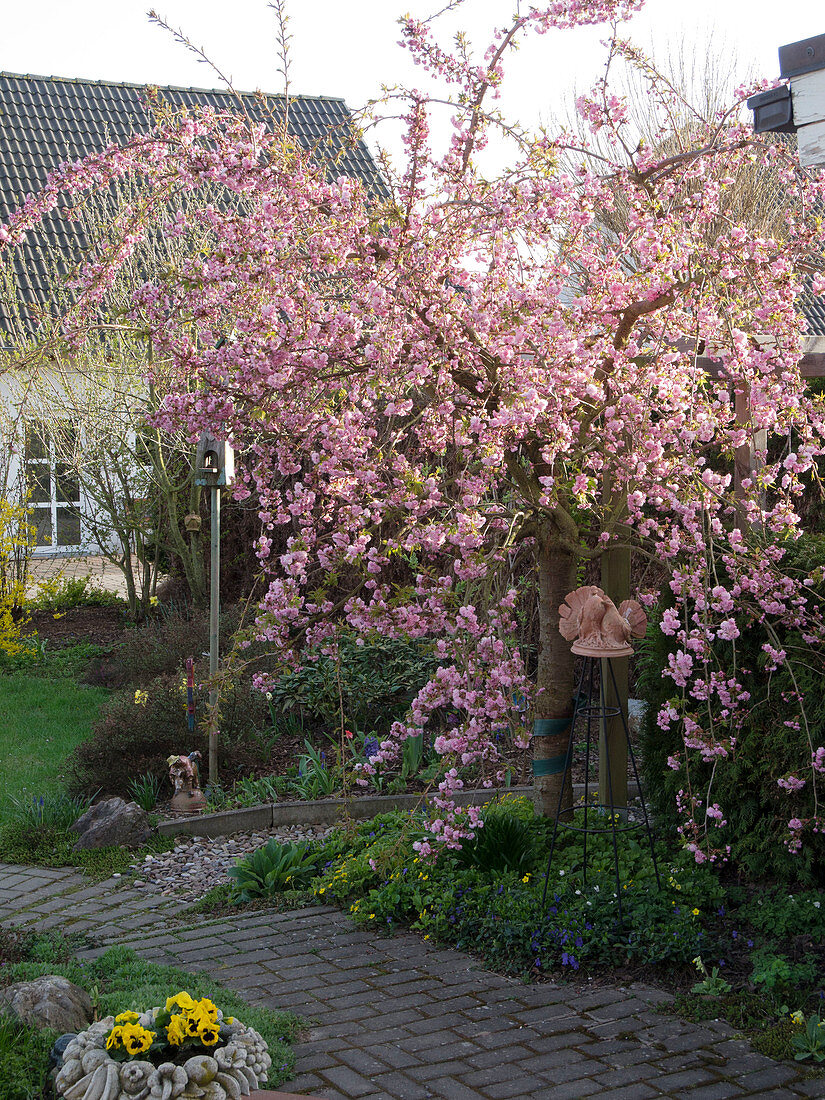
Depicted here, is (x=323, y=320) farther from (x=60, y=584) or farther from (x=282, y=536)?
(x=60, y=584)

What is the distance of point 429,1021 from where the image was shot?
143 inches

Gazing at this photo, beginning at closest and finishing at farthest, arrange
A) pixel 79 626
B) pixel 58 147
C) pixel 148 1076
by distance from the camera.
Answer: pixel 148 1076, pixel 79 626, pixel 58 147

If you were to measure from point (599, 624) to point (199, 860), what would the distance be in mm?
2564

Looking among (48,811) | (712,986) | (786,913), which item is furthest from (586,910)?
(48,811)

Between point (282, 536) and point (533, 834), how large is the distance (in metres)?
5.36

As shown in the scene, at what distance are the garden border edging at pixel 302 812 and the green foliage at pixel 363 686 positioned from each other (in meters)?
0.90

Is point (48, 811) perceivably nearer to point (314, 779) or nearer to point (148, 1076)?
point (314, 779)

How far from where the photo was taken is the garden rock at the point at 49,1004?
10.7ft

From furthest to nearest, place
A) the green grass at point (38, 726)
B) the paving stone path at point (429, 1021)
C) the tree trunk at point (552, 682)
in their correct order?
the green grass at point (38, 726) < the tree trunk at point (552, 682) < the paving stone path at point (429, 1021)

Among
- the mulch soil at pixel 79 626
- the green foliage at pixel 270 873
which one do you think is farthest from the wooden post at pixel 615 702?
the mulch soil at pixel 79 626

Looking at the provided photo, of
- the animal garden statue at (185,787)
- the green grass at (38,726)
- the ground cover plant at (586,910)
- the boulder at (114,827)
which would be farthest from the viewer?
the green grass at (38,726)

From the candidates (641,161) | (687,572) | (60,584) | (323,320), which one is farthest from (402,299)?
(60,584)

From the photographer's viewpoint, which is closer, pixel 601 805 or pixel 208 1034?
pixel 208 1034

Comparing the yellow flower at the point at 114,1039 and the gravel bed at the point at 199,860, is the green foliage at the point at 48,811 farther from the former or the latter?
the yellow flower at the point at 114,1039
